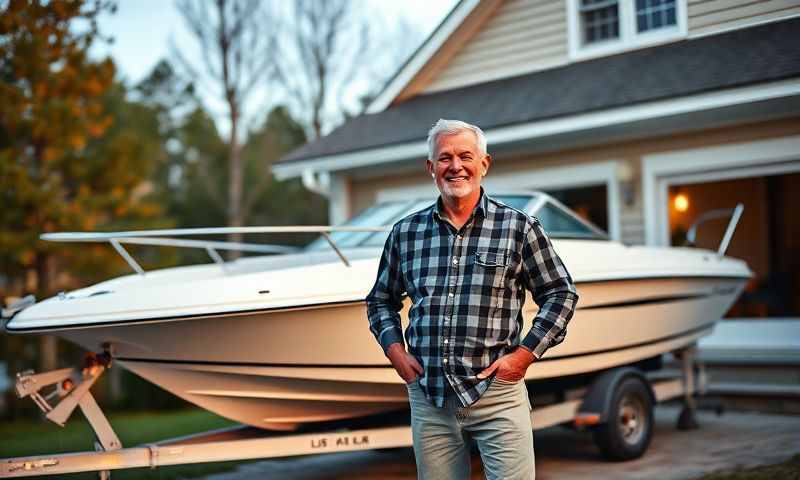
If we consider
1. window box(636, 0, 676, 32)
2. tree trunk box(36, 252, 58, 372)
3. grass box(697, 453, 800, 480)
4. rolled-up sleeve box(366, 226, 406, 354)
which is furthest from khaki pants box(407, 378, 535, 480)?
tree trunk box(36, 252, 58, 372)

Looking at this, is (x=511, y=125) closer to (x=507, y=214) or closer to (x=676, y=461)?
(x=676, y=461)

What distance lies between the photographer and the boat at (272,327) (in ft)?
15.6

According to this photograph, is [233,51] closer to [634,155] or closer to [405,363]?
[634,155]

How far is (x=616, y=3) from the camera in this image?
989cm

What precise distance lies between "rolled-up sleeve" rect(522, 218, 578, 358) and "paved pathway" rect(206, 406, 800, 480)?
3.20m

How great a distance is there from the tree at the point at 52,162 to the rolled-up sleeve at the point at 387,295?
11.0 metres

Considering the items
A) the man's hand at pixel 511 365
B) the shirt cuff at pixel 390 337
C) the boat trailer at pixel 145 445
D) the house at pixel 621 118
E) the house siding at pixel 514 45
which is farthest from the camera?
the house siding at pixel 514 45

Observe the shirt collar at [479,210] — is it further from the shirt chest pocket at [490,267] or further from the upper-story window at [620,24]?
the upper-story window at [620,24]

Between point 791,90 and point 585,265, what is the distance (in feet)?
9.01

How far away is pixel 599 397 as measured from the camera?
6.38 metres

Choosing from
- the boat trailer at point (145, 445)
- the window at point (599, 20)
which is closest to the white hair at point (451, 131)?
the boat trailer at point (145, 445)

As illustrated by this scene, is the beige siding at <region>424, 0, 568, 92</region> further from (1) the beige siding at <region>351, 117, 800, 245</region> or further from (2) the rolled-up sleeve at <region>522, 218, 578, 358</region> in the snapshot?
(2) the rolled-up sleeve at <region>522, 218, 578, 358</region>

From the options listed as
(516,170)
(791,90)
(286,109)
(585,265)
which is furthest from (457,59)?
(286,109)

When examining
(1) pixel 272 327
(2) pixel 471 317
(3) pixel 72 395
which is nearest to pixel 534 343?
(2) pixel 471 317
